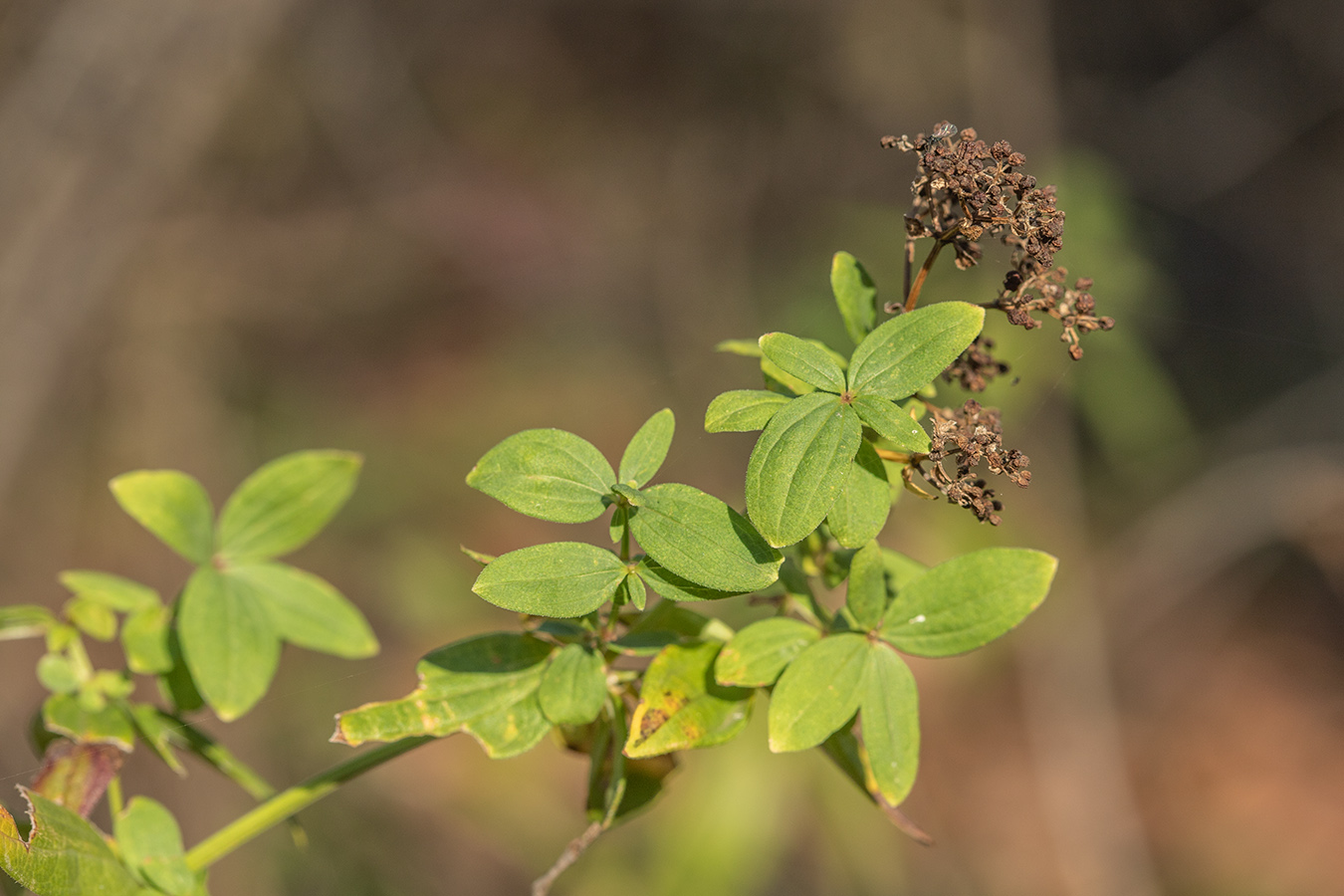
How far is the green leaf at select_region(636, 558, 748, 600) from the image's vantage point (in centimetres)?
94

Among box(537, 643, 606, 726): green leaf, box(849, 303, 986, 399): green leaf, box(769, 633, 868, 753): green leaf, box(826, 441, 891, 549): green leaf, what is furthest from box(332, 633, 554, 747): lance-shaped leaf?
box(849, 303, 986, 399): green leaf

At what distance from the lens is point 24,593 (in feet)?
15.9

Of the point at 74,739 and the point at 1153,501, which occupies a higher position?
the point at 1153,501

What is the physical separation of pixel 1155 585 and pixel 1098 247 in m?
1.85

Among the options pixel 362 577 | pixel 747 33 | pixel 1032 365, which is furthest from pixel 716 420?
pixel 747 33

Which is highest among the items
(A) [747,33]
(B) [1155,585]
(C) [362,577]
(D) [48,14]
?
(A) [747,33]

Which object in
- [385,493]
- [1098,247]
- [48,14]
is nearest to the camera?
[1098,247]

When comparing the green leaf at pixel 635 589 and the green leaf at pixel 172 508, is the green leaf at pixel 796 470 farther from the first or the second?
the green leaf at pixel 172 508

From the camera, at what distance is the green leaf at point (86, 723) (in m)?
1.29

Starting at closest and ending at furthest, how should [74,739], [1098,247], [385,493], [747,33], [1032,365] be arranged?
[74,739] < [1032,365] < [1098,247] < [385,493] < [747,33]

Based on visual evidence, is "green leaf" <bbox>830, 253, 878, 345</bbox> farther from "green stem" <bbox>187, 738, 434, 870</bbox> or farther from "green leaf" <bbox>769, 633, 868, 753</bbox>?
"green stem" <bbox>187, 738, 434, 870</bbox>

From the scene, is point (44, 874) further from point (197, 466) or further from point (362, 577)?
point (197, 466)

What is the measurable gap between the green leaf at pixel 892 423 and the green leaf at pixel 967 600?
0.50 feet

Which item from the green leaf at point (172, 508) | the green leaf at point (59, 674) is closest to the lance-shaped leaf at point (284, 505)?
the green leaf at point (172, 508)
